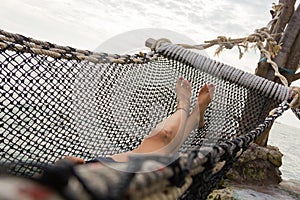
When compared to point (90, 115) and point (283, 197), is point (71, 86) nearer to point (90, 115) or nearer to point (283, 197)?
point (90, 115)

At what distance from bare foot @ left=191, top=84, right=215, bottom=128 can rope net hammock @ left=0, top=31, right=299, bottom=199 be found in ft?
0.19

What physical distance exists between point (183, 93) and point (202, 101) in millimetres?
103

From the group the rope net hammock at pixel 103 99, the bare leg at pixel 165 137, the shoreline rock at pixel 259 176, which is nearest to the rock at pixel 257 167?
the shoreline rock at pixel 259 176

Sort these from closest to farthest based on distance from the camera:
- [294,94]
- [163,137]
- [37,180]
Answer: [37,180], [163,137], [294,94]

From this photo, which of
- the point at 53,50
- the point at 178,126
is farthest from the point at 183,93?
the point at 53,50

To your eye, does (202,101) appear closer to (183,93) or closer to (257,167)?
(183,93)

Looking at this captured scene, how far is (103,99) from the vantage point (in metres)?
1.63

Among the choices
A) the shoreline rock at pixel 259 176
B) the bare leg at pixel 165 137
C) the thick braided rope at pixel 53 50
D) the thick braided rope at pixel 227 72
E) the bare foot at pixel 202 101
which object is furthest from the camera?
the shoreline rock at pixel 259 176

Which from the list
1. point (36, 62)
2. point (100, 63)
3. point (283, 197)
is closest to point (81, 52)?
point (100, 63)

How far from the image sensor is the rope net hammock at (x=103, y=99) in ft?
4.19

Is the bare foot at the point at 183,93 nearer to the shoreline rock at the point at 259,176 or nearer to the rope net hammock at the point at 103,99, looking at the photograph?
the rope net hammock at the point at 103,99

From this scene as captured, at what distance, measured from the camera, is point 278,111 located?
1438 mm

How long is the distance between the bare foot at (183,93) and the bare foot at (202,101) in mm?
45

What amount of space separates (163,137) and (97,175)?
0.86m
